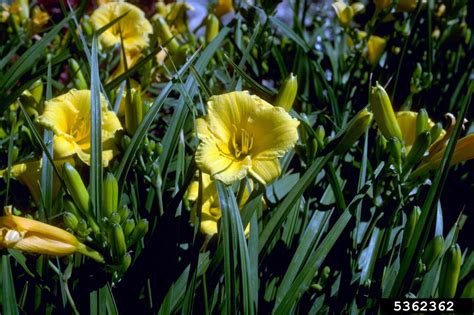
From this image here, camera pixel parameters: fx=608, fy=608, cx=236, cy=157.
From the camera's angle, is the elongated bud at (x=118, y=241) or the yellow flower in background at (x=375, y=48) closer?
the elongated bud at (x=118, y=241)

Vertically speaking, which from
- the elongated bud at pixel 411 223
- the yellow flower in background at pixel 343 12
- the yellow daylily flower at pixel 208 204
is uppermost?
the yellow flower in background at pixel 343 12

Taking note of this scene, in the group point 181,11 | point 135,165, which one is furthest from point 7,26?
point 135,165

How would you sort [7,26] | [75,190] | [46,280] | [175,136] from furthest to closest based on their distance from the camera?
1. [7,26]
2. [175,136]
3. [46,280]
4. [75,190]

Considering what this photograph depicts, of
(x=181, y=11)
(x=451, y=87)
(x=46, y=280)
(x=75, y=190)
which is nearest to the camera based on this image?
(x=75, y=190)

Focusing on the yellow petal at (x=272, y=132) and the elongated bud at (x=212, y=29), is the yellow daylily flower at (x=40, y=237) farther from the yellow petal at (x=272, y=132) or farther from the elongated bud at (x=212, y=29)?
the elongated bud at (x=212, y=29)

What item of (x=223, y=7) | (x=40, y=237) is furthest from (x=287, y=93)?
(x=223, y=7)

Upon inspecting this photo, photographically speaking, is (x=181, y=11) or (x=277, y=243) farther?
(x=181, y=11)

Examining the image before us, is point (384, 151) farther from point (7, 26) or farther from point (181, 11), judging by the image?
point (7, 26)

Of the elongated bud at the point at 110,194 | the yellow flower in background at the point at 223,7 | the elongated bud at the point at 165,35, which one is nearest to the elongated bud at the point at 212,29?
the elongated bud at the point at 165,35
